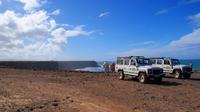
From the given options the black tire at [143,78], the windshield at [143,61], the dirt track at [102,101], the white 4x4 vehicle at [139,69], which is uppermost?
the windshield at [143,61]

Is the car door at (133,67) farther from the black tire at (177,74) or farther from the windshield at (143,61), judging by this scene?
the black tire at (177,74)

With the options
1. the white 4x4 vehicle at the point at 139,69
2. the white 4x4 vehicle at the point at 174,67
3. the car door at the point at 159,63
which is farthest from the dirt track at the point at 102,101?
the car door at the point at 159,63

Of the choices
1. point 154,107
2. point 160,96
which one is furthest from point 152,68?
point 154,107

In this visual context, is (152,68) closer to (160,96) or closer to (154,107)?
(160,96)

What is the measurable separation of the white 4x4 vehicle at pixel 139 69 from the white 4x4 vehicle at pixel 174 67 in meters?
4.54

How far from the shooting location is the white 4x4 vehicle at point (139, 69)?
27.2 meters

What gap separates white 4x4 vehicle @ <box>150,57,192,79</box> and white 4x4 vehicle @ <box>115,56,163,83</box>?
454 centimetres

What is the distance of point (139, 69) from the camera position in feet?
91.6

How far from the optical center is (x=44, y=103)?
16.2 meters

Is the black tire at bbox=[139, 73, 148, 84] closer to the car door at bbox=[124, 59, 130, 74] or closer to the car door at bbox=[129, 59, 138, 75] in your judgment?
the car door at bbox=[129, 59, 138, 75]

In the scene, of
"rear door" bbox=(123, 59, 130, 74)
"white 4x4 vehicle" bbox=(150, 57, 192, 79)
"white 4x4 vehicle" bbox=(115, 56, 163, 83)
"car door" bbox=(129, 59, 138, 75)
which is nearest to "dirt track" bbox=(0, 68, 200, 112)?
"white 4x4 vehicle" bbox=(115, 56, 163, 83)

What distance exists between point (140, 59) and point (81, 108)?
14.9m

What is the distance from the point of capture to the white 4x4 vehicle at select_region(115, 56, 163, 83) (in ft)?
89.4

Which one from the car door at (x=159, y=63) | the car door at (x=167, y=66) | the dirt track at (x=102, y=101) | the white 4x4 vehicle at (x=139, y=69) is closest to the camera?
the dirt track at (x=102, y=101)
